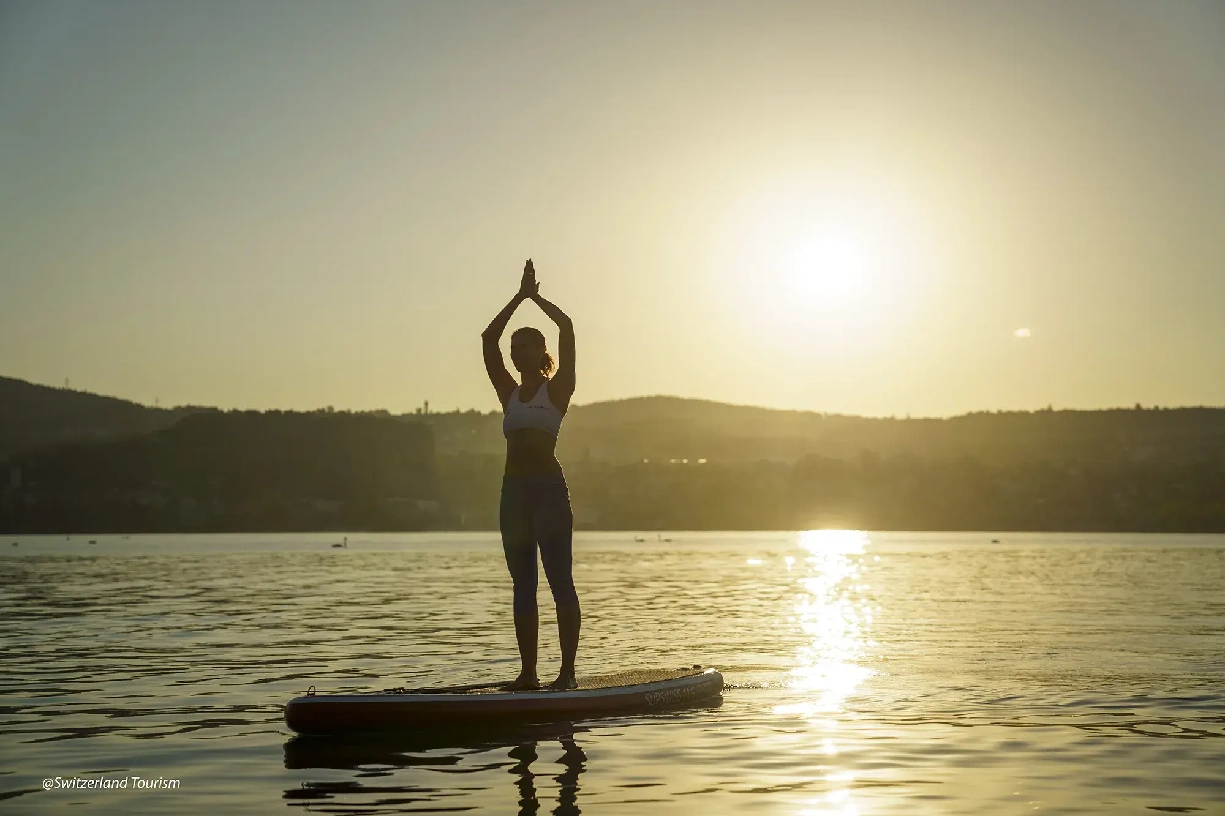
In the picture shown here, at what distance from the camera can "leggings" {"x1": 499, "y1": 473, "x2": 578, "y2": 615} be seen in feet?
48.1

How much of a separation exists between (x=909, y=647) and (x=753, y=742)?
472 inches

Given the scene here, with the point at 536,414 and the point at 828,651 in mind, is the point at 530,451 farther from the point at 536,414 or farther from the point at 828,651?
the point at 828,651

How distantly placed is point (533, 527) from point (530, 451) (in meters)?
0.84

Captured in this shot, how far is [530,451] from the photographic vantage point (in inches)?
575

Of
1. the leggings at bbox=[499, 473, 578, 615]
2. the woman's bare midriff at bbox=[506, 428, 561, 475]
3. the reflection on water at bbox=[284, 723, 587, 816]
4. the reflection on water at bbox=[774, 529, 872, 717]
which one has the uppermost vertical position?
the woman's bare midriff at bbox=[506, 428, 561, 475]

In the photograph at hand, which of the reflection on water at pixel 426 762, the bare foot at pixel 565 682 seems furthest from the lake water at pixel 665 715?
the bare foot at pixel 565 682

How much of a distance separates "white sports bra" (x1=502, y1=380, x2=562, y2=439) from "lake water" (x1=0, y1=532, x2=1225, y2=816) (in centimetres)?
315

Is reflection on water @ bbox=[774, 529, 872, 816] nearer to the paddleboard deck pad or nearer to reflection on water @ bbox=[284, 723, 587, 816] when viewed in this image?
the paddleboard deck pad

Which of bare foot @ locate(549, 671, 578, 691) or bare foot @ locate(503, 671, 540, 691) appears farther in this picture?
bare foot @ locate(549, 671, 578, 691)

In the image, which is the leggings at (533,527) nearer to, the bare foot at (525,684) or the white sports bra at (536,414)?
the white sports bra at (536,414)

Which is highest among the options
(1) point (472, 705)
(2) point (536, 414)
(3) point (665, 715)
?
(2) point (536, 414)

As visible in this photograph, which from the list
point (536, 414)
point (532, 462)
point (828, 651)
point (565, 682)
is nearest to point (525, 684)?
point (565, 682)

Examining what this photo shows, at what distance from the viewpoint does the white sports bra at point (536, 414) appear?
14.6 m

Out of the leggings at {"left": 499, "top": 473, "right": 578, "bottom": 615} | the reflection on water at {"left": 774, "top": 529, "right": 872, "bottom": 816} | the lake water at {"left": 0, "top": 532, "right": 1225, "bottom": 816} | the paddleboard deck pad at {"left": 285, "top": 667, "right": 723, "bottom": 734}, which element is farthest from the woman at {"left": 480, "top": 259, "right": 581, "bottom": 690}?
the reflection on water at {"left": 774, "top": 529, "right": 872, "bottom": 816}
